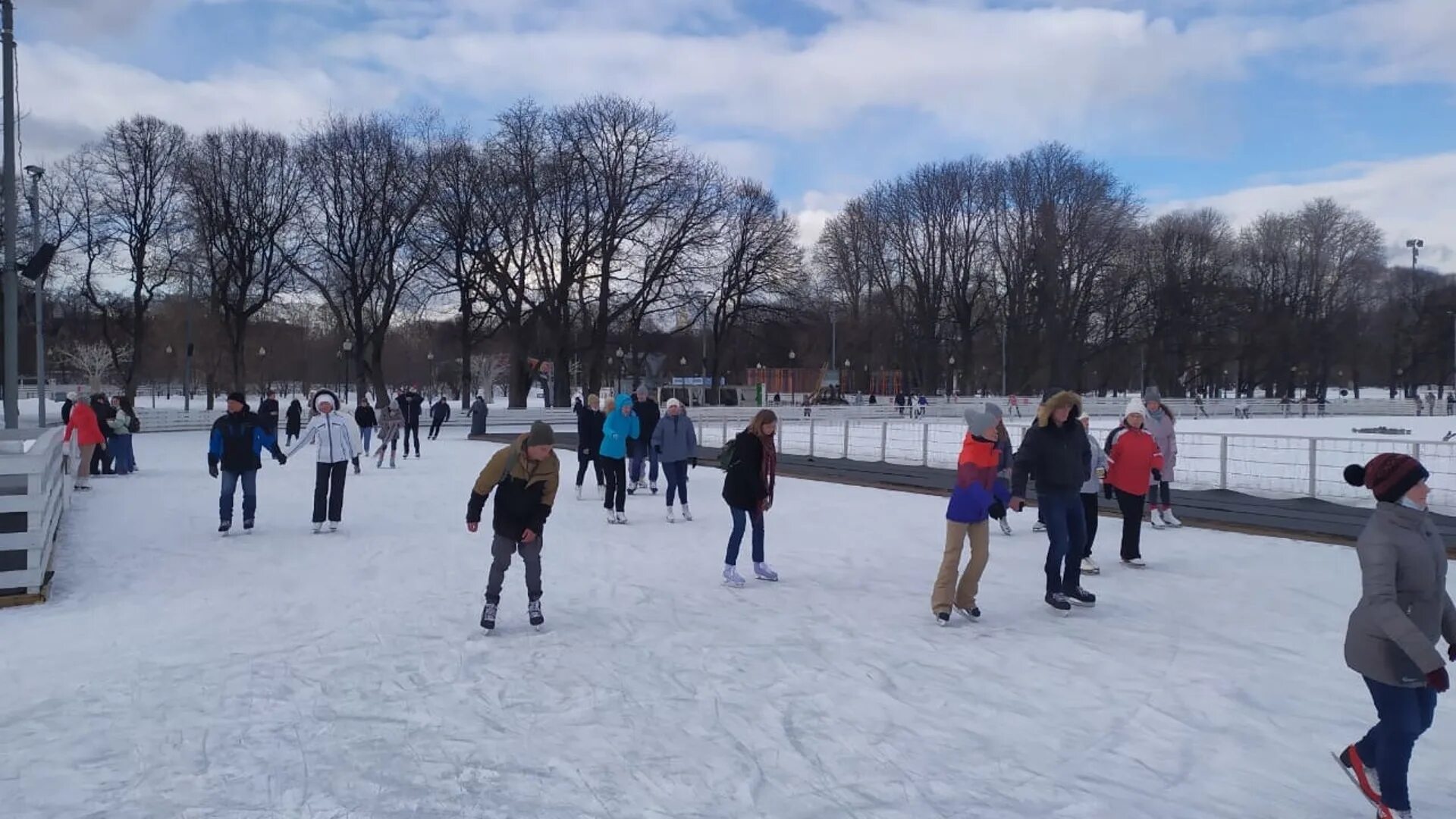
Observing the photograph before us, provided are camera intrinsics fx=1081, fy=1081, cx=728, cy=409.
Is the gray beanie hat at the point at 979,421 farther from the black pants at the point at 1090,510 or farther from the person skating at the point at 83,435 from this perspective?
the person skating at the point at 83,435

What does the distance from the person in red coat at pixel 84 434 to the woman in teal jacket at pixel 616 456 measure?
9.31m

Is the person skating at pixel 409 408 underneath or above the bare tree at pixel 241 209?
underneath

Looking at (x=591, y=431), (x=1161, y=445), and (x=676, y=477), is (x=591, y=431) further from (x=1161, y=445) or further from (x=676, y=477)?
(x=1161, y=445)

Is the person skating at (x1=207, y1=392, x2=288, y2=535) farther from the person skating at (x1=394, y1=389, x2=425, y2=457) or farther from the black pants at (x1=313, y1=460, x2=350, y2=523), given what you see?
the person skating at (x1=394, y1=389, x2=425, y2=457)

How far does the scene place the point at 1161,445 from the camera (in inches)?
477

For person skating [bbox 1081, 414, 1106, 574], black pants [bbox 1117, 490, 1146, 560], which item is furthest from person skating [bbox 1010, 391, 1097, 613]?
black pants [bbox 1117, 490, 1146, 560]

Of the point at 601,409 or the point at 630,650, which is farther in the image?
the point at 601,409

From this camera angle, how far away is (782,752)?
16.8ft

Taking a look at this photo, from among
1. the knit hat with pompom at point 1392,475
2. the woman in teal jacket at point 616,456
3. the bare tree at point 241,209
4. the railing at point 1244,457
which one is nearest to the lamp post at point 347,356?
the bare tree at point 241,209

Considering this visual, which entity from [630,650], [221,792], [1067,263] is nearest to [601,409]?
[630,650]

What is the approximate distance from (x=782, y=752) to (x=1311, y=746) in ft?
8.27

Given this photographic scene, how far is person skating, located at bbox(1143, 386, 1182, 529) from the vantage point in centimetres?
1209

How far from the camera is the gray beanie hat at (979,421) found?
24.8 feet

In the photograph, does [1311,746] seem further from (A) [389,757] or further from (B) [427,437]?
(B) [427,437]
